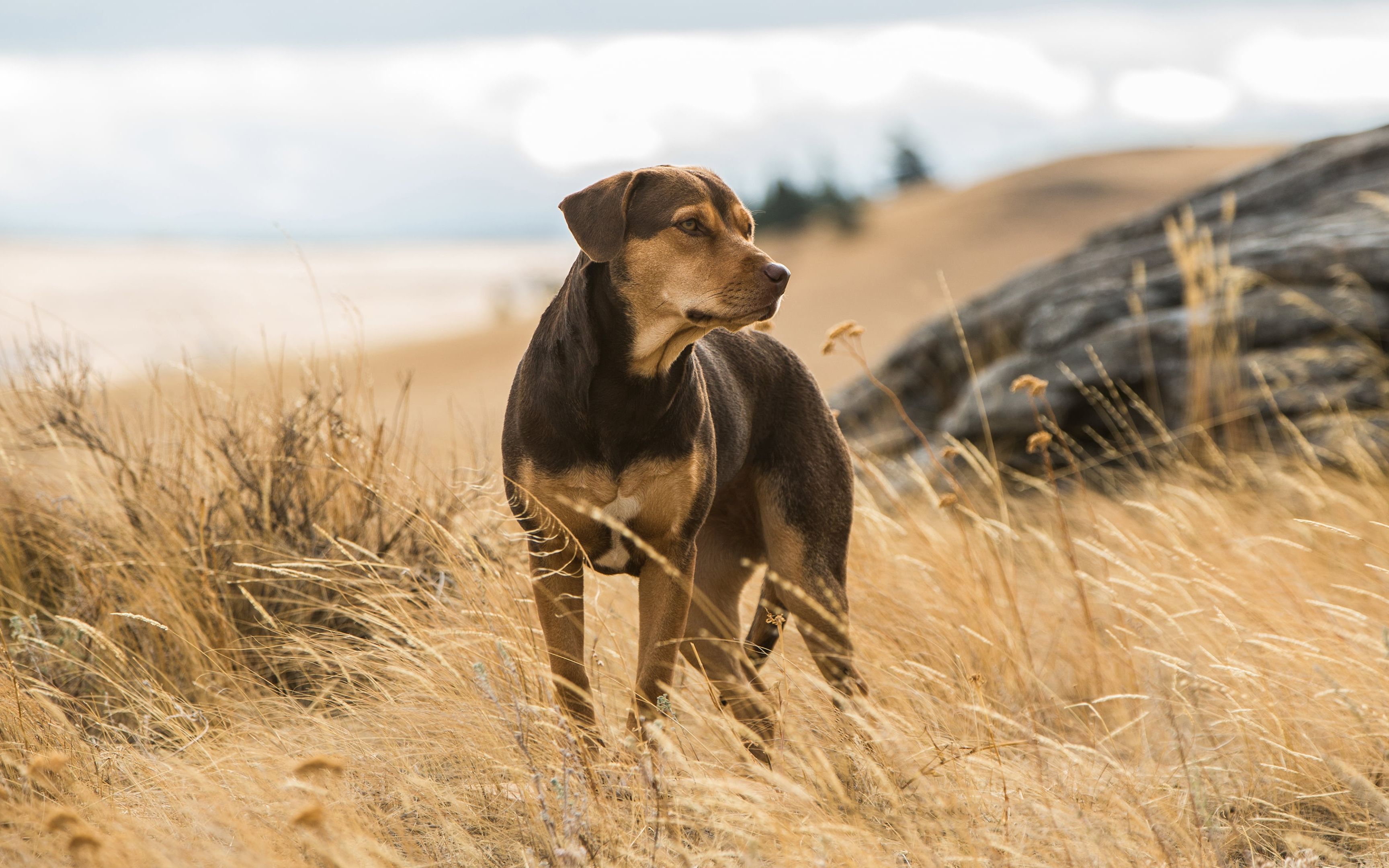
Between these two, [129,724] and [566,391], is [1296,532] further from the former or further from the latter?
[129,724]

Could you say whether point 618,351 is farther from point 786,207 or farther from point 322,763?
Answer: point 786,207

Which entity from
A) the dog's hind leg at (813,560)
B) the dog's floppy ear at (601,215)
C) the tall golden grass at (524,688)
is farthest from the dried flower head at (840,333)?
the dog's floppy ear at (601,215)

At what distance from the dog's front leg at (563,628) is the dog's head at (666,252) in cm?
66

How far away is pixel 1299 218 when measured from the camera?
8.26m

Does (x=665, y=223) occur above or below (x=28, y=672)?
above

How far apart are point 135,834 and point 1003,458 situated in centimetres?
604

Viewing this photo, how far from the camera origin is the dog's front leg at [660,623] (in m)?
3.26

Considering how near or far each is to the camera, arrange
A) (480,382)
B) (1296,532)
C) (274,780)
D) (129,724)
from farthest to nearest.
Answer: (480,382)
(1296,532)
(129,724)
(274,780)

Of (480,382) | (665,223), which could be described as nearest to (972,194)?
(480,382)

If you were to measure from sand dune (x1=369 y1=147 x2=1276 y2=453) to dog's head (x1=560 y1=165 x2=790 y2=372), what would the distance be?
69.8 feet

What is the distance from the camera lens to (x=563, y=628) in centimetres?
328

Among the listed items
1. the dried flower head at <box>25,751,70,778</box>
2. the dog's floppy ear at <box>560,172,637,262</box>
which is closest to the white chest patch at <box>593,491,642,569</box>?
the dog's floppy ear at <box>560,172,637,262</box>

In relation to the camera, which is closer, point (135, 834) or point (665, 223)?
point (135, 834)

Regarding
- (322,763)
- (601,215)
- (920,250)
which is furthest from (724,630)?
(920,250)
